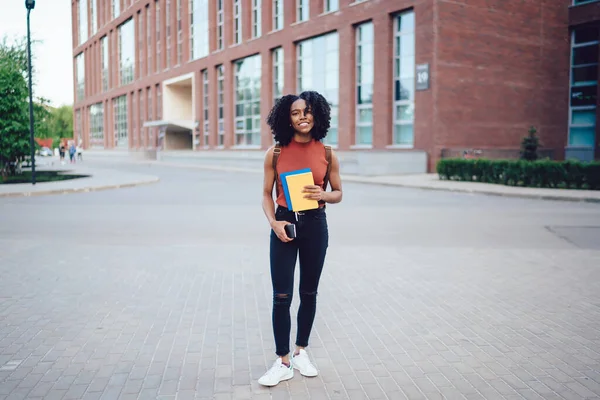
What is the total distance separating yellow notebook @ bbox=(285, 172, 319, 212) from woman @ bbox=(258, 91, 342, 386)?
0.03 metres

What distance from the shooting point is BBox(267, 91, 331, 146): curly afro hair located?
3793 millimetres

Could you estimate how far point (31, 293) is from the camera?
6.21 m

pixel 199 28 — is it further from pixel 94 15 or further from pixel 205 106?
pixel 94 15

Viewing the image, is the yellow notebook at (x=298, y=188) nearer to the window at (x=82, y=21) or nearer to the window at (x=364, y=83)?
Result: the window at (x=364, y=83)

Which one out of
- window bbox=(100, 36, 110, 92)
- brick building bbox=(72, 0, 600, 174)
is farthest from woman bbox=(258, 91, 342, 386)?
window bbox=(100, 36, 110, 92)

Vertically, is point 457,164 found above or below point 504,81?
below

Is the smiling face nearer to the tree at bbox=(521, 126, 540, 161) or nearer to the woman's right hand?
the woman's right hand

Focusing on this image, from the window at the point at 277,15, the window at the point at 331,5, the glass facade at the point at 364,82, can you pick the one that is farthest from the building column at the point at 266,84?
the glass facade at the point at 364,82

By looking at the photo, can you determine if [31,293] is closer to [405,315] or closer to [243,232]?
[405,315]

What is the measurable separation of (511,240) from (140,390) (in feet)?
24.9

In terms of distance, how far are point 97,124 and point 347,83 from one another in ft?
195

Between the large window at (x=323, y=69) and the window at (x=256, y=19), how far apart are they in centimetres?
582

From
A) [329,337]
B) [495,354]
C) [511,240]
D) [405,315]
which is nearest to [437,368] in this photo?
[495,354]

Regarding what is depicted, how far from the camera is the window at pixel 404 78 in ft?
107
